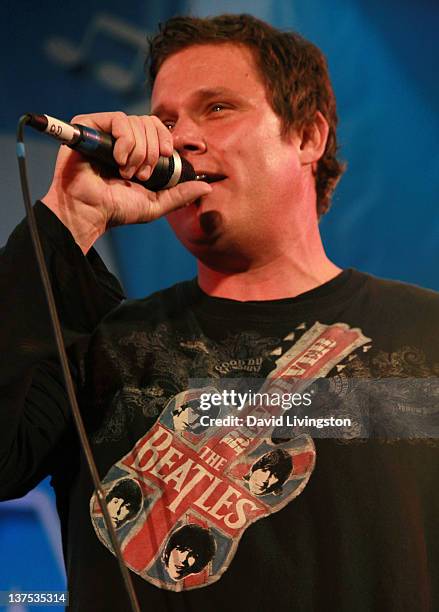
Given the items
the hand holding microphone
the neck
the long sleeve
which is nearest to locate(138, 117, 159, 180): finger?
the hand holding microphone

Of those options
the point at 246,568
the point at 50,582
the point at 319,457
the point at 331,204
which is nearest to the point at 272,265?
the point at 331,204

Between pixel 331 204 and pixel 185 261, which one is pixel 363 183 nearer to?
pixel 331 204

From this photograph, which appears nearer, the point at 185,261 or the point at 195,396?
the point at 195,396

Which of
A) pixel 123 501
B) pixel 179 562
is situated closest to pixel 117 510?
pixel 123 501

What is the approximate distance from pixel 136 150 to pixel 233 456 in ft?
1.48

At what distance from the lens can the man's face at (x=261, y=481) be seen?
3.57ft

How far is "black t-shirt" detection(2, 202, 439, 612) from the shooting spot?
3.35 feet

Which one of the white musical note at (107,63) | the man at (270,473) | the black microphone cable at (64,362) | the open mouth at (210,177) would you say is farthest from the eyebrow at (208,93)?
the man at (270,473)

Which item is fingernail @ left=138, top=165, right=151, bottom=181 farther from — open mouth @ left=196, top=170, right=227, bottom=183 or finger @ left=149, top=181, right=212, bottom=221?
open mouth @ left=196, top=170, right=227, bottom=183

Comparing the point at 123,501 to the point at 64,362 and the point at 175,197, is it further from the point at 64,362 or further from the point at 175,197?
the point at 175,197

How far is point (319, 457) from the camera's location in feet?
3.62

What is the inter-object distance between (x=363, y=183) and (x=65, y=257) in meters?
0.69

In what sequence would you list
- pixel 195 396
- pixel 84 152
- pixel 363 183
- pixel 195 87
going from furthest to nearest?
pixel 363 183
pixel 195 87
pixel 195 396
pixel 84 152

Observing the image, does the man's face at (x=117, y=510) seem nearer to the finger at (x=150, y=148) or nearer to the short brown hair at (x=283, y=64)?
the finger at (x=150, y=148)
